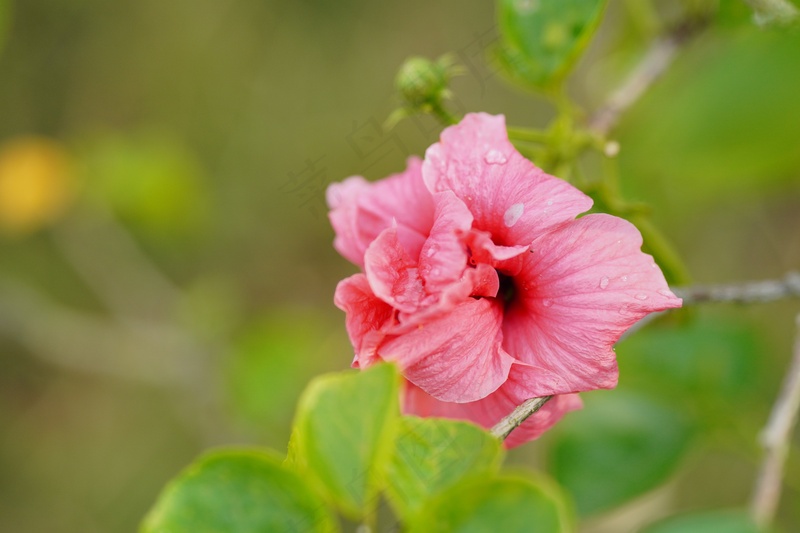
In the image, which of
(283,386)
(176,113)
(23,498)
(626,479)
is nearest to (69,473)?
(23,498)

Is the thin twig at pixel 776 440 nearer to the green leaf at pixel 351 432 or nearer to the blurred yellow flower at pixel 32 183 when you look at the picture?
the green leaf at pixel 351 432

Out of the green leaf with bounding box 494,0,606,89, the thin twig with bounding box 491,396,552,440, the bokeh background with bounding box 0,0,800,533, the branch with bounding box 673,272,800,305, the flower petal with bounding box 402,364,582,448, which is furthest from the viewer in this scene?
the bokeh background with bounding box 0,0,800,533

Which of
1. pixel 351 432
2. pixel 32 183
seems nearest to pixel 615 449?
pixel 351 432

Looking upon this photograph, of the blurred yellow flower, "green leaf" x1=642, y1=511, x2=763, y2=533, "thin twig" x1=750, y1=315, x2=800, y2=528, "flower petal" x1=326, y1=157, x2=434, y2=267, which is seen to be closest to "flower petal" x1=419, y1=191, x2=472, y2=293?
"flower petal" x1=326, y1=157, x2=434, y2=267

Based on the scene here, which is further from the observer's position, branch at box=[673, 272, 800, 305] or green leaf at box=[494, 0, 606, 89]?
green leaf at box=[494, 0, 606, 89]

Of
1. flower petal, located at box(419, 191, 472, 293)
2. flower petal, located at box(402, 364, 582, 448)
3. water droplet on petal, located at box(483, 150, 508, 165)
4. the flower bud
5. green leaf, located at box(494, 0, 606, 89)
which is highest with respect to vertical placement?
the flower bud

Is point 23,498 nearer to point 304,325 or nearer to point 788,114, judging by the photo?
point 304,325

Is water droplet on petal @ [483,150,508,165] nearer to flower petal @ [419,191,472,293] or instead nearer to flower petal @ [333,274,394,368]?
flower petal @ [419,191,472,293]
